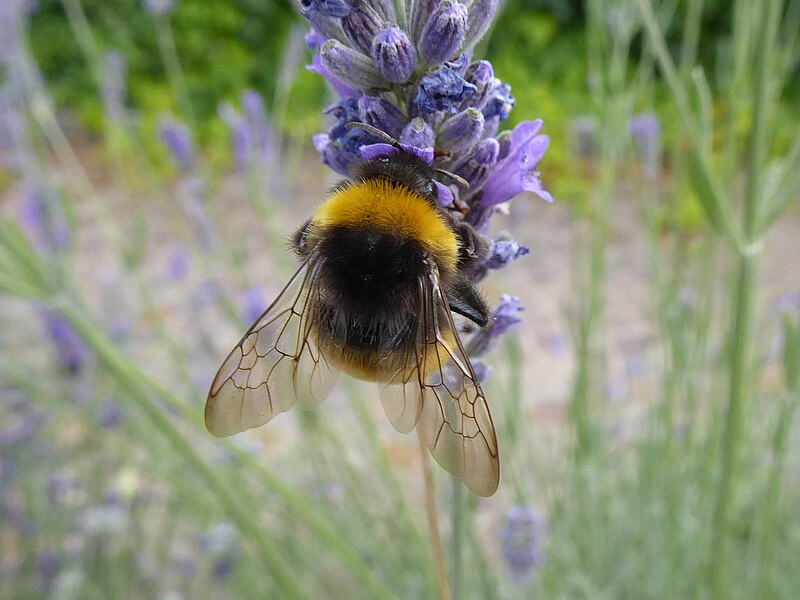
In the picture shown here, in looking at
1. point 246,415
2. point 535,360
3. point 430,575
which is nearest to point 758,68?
point 246,415

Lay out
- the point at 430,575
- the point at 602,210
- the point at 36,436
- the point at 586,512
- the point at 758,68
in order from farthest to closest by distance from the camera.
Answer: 1. the point at 36,436
2. the point at 586,512
3. the point at 602,210
4. the point at 430,575
5. the point at 758,68

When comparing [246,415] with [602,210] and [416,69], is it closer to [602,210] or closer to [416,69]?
[416,69]

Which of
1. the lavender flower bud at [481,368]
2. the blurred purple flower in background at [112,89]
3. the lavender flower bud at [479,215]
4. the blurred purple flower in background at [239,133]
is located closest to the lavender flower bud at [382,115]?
the lavender flower bud at [479,215]

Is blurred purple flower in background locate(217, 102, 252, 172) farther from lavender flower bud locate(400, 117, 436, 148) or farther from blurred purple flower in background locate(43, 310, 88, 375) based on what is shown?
lavender flower bud locate(400, 117, 436, 148)

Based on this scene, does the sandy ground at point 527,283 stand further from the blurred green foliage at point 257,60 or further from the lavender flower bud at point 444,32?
the lavender flower bud at point 444,32

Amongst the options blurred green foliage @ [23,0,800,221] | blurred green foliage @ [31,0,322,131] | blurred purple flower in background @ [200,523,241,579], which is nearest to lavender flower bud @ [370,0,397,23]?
blurred purple flower in background @ [200,523,241,579]

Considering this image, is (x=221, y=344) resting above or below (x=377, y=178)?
above
